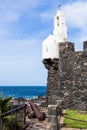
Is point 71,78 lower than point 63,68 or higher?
lower

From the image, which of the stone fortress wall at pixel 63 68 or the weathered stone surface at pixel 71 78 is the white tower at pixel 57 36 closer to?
the stone fortress wall at pixel 63 68

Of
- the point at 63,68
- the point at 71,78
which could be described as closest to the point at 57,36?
the point at 63,68

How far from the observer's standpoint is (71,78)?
67.5 ft

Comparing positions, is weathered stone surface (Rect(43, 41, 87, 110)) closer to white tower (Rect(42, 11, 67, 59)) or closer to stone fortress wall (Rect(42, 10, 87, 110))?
stone fortress wall (Rect(42, 10, 87, 110))

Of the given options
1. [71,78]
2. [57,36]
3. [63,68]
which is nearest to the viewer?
[71,78]

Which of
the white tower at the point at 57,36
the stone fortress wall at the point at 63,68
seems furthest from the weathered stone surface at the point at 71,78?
the white tower at the point at 57,36

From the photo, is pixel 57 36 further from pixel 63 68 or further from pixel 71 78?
pixel 71 78

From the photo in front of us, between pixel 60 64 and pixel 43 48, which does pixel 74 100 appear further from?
pixel 43 48

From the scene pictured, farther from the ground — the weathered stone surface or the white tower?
the white tower

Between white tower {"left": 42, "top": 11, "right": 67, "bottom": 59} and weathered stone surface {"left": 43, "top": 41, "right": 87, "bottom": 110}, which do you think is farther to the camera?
white tower {"left": 42, "top": 11, "right": 67, "bottom": 59}

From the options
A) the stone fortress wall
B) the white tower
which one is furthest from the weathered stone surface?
the white tower

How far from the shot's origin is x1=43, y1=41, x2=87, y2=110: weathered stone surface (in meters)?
19.9

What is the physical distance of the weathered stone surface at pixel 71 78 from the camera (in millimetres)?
19875

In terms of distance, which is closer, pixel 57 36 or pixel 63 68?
pixel 63 68
